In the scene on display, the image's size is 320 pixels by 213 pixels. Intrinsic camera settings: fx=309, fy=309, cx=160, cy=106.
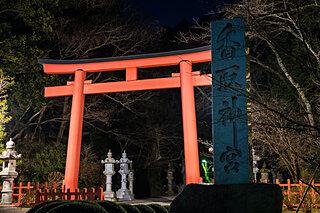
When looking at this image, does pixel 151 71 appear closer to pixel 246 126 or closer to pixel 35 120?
pixel 35 120

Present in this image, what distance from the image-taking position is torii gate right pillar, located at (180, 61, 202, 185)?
943 centimetres

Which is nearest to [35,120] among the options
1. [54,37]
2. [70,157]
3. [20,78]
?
[20,78]

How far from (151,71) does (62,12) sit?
18.3ft

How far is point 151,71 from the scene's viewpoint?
17547mm

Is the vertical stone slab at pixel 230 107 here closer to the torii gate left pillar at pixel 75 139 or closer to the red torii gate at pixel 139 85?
the red torii gate at pixel 139 85

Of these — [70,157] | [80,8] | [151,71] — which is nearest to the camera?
[70,157]

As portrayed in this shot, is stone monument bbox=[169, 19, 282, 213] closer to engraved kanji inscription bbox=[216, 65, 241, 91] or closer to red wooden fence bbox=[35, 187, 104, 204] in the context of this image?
engraved kanji inscription bbox=[216, 65, 241, 91]

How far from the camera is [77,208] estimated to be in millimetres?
4711

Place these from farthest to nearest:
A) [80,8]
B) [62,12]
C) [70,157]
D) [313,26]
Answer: [80,8] → [62,12] → [313,26] → [70,157]

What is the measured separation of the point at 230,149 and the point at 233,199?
758mm

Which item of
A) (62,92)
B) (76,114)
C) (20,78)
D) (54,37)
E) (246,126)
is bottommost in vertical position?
(246,126)

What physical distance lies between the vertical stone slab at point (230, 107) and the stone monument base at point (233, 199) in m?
0.32

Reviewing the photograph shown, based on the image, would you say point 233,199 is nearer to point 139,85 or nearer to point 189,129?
point 189,129

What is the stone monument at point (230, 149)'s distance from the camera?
157 inches
